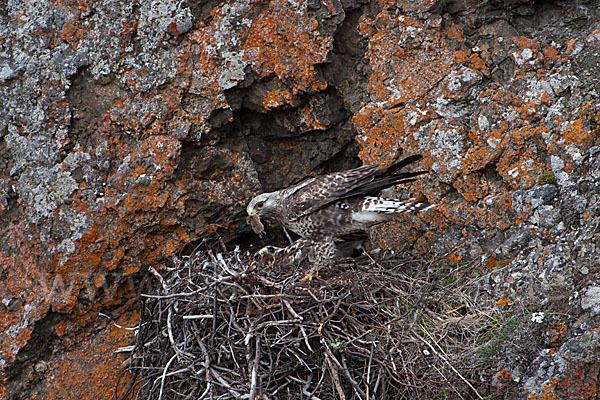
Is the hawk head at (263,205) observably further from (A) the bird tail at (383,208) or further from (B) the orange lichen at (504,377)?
(B) the orange lichen at (504,377)

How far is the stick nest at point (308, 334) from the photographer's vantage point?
420cm

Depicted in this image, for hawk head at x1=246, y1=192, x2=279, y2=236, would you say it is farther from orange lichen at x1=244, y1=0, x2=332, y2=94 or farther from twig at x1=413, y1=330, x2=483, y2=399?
twig at x1=413, y1=330, x2=483, y2=399

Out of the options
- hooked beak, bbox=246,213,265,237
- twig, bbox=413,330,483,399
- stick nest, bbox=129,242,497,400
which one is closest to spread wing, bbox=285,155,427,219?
hooked beak, bbox=246,213,265,237

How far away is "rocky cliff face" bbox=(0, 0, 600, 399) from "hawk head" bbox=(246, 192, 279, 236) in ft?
0.78

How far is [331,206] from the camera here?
17.2 feet

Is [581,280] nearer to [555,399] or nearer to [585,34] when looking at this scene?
[555,399]

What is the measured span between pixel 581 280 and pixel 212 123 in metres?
2.99

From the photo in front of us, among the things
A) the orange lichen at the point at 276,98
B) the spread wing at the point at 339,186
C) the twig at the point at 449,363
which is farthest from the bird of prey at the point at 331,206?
the twig at the point at 449,363

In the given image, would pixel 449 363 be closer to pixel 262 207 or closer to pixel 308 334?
pixel 308 334

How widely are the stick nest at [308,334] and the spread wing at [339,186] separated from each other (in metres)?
0.56

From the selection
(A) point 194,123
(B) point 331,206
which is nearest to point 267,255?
(B) point 331,206

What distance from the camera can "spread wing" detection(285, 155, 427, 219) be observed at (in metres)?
4.91

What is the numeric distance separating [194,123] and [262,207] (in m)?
0.88

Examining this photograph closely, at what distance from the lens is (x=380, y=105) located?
5254 millimetres
